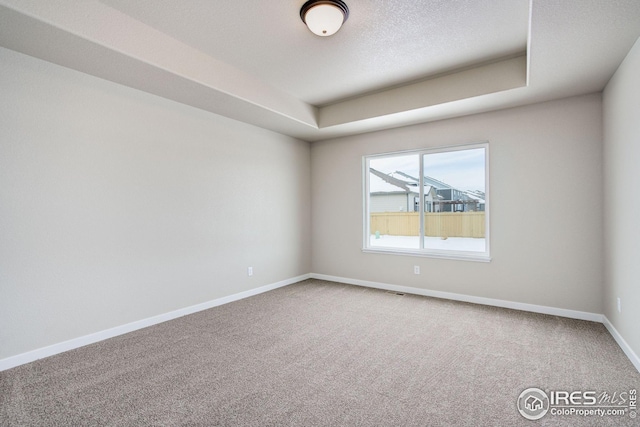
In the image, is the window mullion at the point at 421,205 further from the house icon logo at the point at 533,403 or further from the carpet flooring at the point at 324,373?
the house icon logo at the point at 533,403

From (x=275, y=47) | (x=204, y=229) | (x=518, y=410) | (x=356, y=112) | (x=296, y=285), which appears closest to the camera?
(x=518, y=410)

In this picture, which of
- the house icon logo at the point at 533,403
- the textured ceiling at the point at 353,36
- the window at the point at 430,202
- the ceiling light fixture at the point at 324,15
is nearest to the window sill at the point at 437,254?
the window at the point at 430,202

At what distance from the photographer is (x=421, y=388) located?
2.14m

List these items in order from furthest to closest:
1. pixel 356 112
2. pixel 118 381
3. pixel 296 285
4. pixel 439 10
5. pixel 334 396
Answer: pixel 296 285
pixel 356 112
pixel 439 10
pixel 118 381
pixel 334 396

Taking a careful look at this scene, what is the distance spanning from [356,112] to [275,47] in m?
1.62

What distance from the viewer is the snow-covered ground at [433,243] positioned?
4148 millimetres

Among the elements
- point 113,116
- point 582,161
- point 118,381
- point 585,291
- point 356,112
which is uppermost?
point 356,112

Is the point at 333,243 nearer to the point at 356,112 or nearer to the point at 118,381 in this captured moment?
the point at 356,112

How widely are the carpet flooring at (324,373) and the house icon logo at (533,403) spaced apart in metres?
0.05

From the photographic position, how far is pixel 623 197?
2691 mm

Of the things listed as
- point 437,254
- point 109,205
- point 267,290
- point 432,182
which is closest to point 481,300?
point 437,254

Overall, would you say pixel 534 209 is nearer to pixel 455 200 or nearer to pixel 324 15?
pixel 455 200

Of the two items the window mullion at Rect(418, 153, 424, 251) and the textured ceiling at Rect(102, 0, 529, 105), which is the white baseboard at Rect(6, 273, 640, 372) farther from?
the textured ceiling at Rect(102, 0, 529, 105)

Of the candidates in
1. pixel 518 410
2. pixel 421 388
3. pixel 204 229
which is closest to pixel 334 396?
pixel 421 388
